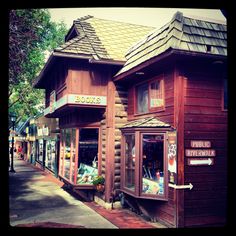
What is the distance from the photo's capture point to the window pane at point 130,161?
354 inches

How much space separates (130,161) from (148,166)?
3.15 ft

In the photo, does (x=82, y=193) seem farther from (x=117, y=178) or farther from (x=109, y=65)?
(x=109, y=65)

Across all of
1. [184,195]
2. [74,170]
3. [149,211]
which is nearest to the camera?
[184,195]

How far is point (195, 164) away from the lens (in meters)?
7.40

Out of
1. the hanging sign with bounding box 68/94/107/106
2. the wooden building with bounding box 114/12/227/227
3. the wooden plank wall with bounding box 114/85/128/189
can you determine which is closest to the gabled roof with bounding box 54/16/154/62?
the wooden plank wall with bounding box 114/85/128/189

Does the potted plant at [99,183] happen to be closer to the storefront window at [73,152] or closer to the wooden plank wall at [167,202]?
the storefront window at [73,152]

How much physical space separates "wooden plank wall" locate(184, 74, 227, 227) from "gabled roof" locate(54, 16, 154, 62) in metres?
3.64

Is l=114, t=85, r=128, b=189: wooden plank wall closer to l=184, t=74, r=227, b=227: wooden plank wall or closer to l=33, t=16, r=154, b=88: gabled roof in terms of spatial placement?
l=33, t=16, r=154, b=88: gabled roof

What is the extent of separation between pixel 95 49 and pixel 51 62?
1.92 m

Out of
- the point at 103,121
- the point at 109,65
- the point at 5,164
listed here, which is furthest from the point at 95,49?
the point at 5,164

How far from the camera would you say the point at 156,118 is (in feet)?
27.7

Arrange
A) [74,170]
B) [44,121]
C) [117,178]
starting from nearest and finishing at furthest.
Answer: [117,178] < [74,170] < [44,121]

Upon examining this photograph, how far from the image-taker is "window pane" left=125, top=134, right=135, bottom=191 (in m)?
8.99

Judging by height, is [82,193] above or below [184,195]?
below
